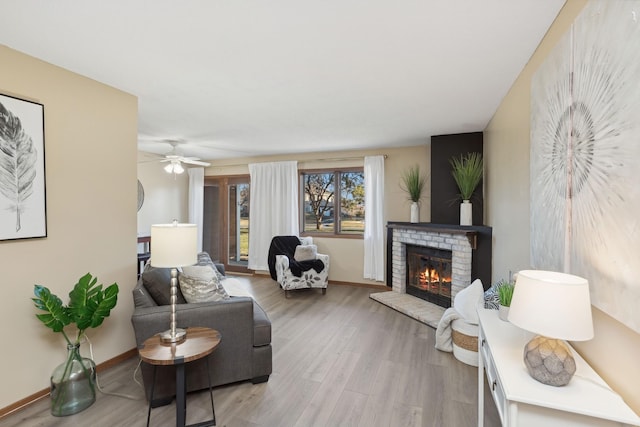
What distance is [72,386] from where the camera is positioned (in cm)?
210

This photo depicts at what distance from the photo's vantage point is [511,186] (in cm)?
257

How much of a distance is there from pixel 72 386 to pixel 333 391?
185 centimetres

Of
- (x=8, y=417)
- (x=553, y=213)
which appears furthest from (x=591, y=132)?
(x=8, y=417)

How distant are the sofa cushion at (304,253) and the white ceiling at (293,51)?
7.68ft

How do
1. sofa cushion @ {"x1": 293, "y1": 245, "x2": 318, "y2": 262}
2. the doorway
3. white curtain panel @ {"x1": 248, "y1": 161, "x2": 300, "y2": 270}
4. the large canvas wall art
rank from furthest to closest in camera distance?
the doorway → white curtain panel @ {"x1": 248, "y1": 161, "x2": 300, "y2": 270} → sofa cushion @ {"x1": 293, "y1": 245, "x2": 318, "y2": 262} → the large canvas wall art

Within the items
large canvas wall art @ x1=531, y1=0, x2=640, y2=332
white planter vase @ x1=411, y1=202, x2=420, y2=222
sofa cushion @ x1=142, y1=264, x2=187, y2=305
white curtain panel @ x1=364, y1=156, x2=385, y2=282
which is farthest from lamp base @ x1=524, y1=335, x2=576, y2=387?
white curtain panel @ x1=364, y1=156, x2=385, y2=282

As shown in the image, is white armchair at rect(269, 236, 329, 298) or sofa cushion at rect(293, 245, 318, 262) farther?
sofa cushion at rect(293, 245, 318, 262)

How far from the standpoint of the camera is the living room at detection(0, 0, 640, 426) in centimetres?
208

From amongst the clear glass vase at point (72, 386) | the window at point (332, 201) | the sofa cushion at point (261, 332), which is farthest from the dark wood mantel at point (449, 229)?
the clear glass vase at point (72, 386)

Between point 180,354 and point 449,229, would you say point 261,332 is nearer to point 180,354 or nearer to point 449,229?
point 180,354

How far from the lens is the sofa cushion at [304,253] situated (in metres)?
5.07

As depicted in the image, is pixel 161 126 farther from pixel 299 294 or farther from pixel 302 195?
pixel 299 294

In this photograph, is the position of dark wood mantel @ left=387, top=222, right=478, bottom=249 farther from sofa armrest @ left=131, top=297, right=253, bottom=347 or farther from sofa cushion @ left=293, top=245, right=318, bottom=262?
sofa armrest @ left=131, top=297, right=253, bottom=347

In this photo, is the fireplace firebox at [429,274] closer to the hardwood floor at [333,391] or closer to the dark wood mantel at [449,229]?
the dark wood mantel at [449,229]
